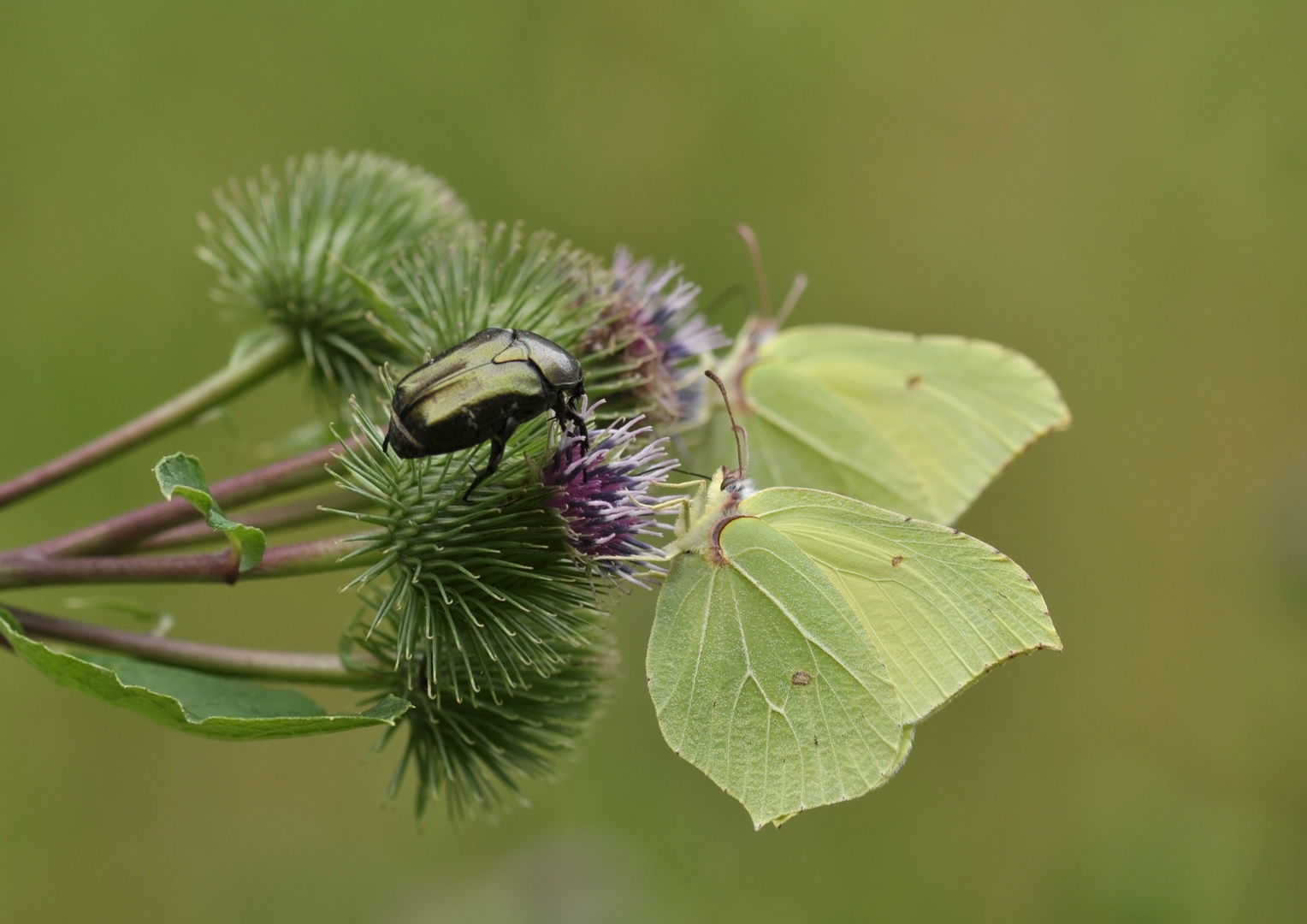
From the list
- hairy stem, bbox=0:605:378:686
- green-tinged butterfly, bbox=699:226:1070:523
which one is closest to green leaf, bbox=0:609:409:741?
hairy stem, bbox=0:605:378:686

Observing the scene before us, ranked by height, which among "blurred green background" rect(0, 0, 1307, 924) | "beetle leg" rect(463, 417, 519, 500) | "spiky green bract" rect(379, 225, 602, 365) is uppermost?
"spiky green bract" rect(379, 225, 602, 365)

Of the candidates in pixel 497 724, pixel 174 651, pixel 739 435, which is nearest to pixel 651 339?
pixel 739 435

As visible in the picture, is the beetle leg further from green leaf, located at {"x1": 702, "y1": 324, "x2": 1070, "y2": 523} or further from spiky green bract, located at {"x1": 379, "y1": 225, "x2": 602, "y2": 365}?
green leaf, located at {"x1": 702, "y1": 324, "x2": 1070, "y2": 523}

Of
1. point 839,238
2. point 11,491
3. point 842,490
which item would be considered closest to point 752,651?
point 842,490

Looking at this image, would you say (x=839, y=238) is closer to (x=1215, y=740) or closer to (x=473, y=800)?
(x=1215, y=740)

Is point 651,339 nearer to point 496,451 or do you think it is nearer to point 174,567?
point 496,451

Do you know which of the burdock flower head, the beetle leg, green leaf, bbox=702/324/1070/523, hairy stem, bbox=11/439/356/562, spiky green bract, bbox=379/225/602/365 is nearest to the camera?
the beetle leg

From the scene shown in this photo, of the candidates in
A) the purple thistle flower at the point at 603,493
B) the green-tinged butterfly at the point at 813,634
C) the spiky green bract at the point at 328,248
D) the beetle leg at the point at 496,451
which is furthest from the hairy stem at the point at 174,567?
the green-tinged butterfly at the point at 813,634
